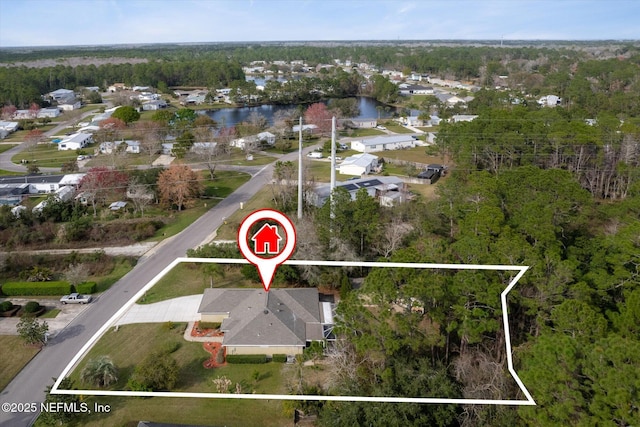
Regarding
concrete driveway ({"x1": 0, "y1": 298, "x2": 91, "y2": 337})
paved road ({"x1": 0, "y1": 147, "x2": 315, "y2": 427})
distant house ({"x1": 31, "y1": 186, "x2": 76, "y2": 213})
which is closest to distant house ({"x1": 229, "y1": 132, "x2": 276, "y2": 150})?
paved road ({"x1": 0, "y1": 147, "x2": 315, "y2": 427})

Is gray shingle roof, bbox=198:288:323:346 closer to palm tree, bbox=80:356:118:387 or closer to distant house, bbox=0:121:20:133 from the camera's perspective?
palm tree, bbox=80:356:118:387

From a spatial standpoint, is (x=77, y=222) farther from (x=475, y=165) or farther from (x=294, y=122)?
(x=294, y=122)

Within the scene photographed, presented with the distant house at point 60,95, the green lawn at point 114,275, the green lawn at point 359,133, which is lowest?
the green lawn at point 114,275

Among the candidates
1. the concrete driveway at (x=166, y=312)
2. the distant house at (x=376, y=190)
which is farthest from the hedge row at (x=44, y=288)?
the distant house at (x=376, y=190)

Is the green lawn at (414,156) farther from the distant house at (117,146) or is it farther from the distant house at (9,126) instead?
the distant house at (9,126)

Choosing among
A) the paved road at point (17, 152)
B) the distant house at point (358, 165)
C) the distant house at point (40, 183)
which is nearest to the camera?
the distant house at point (40, 183)

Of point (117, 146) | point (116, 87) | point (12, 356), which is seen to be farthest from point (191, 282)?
point (116, 87)

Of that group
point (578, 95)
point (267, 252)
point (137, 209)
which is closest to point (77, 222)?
point (137, 209)
